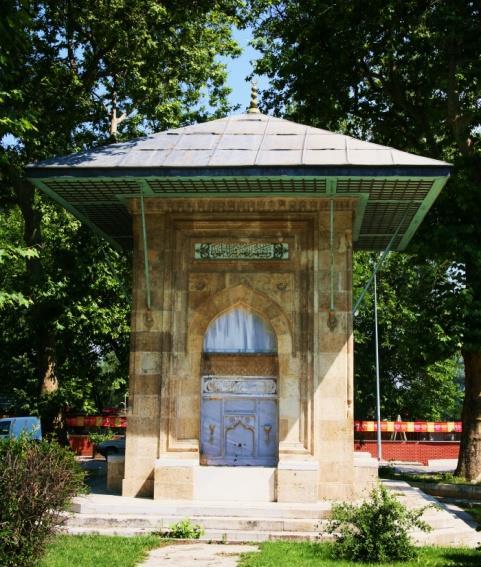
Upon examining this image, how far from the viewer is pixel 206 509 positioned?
12695mm

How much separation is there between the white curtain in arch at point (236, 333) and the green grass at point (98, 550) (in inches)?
167

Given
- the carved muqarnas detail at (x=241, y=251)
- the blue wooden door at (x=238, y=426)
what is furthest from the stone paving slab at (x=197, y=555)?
the carved muqarnas detail at (x=241, y=251)

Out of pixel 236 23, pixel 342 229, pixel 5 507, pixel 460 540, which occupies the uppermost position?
pixel 236 23

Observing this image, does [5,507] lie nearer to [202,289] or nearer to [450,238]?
[202,289]

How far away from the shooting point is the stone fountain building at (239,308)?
13.9 m

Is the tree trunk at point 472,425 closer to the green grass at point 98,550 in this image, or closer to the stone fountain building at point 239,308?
the stone fountain building at point 239,308

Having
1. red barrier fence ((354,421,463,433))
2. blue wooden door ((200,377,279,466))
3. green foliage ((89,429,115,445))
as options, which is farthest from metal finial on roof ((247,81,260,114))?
red barrier fence ((354,421,463,433))

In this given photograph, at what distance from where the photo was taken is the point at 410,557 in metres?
10.4

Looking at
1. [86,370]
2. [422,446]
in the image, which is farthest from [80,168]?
[422,446]

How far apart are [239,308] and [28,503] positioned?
7.23m

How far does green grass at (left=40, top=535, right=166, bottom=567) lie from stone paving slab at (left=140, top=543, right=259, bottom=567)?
20 cm

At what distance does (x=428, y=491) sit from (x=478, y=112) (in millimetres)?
9756

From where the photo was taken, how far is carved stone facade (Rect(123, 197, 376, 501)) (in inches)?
555

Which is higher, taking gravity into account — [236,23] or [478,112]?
[236,23]
